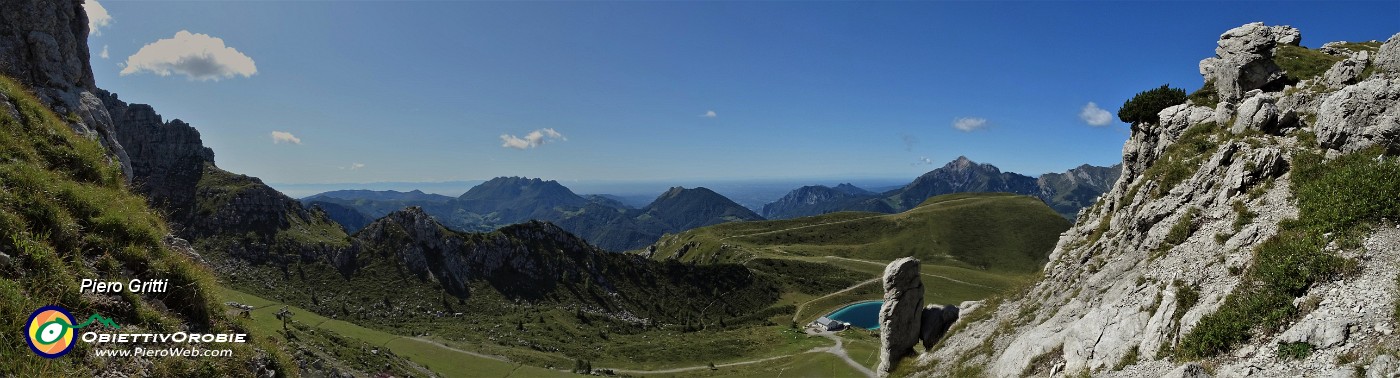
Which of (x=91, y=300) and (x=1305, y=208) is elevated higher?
(x=1305, y=208)

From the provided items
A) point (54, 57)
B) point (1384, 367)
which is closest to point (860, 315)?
point (1384, 367)

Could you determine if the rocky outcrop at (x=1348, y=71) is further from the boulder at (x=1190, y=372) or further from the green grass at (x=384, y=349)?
the green grass at (x=384, y=349)

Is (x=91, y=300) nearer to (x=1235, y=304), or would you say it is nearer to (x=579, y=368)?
(x=1235, y=304)

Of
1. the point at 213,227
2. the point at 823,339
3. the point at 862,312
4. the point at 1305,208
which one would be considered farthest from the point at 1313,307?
the point at 213,227

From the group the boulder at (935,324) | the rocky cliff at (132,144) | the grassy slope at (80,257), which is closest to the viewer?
the grassy slope at (80,257)

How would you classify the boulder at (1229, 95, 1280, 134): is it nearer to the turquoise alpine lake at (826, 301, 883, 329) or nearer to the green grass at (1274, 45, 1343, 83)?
the green grass at (1274, 45, 1343, 83)

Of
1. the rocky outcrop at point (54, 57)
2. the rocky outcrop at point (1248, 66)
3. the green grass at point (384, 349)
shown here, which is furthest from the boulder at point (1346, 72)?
the green grass at point (384, 349)

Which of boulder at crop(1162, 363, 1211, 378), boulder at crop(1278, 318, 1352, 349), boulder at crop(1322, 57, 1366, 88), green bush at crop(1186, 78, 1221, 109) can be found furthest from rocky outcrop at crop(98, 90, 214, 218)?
boulder at crop(1322, 57, 1366, 88)
